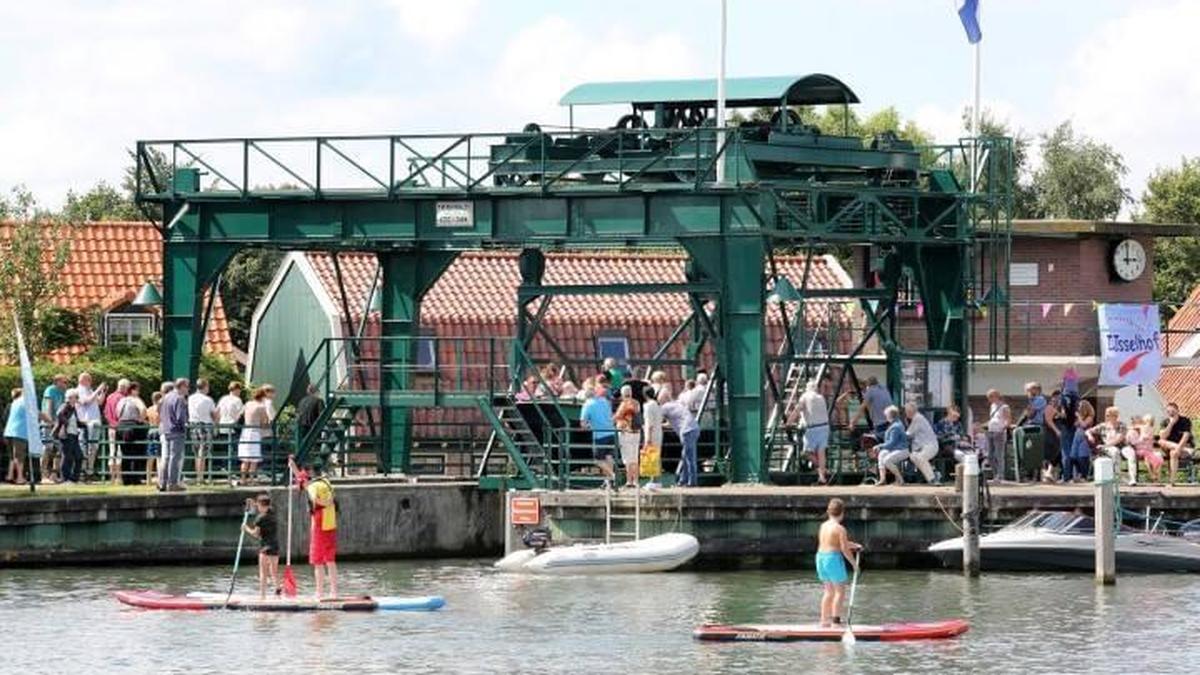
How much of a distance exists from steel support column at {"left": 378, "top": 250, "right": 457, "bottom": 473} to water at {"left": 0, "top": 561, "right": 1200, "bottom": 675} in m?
7.47

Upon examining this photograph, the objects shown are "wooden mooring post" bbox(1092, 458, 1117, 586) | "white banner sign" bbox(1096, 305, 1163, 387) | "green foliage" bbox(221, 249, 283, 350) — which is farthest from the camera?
"green foliage" bbox(221, 249, 283, 350)

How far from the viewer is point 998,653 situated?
3794 cm

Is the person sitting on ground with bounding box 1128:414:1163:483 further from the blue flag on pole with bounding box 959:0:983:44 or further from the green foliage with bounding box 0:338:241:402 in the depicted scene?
the green foliage with bounding box 0:338:241:402

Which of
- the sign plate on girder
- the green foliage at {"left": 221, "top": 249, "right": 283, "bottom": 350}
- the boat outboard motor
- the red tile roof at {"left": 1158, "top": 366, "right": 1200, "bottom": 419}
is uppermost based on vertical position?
the green foliage at {"left": 221, "top": 249, "right": 283, "bottom": 350}

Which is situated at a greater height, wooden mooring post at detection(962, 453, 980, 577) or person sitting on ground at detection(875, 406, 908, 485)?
person sitting on ground at detection(875, 406, 908, 485)

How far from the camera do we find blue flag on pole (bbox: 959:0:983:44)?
57062mm

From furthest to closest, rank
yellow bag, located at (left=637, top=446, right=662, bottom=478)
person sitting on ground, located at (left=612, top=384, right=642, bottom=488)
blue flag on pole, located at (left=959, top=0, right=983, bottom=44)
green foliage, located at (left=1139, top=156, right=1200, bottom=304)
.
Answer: green foliage, located at (left=1139, top=156, right=1200, bottom=304), blue flag on pole, located at (left=959, top=0, right=983, bottom=44), person sitting on ground, located at (left=612, top=384, right=642, bottom=488), yellow bag, located at (left=637, top=446, right=662, bottom=478)

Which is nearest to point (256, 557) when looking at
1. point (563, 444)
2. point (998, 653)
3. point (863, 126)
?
point (563, 444)

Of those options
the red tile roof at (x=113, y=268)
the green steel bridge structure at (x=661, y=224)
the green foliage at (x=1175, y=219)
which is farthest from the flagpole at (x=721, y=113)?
the green foliage at (x=1175, y=219)

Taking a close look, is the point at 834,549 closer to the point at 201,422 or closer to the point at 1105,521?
the point at 1105,521

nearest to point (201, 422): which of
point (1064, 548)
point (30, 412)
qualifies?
point (30, 412)

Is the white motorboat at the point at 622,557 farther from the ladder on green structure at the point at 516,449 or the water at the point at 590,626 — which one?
the ladder on green structure at the point at 516,449

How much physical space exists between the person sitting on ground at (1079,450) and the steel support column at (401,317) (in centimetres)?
1073

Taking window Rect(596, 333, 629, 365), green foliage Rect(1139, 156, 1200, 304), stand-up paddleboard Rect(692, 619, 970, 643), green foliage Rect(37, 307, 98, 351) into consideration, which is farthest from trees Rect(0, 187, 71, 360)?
green foliage Rect(1139, 156, 1200, 304)
